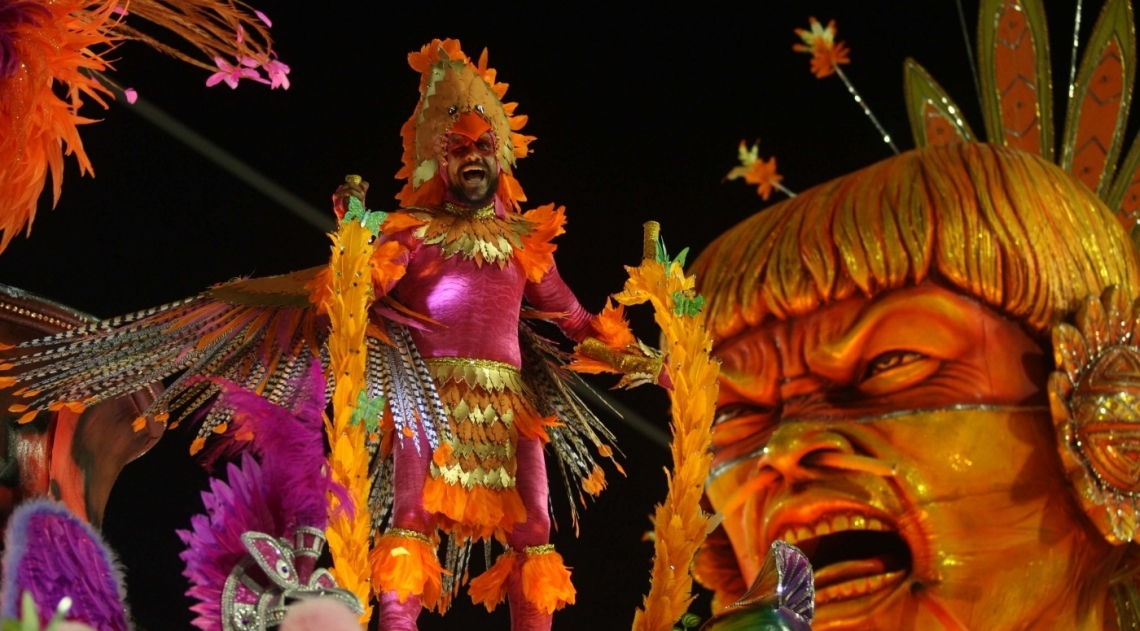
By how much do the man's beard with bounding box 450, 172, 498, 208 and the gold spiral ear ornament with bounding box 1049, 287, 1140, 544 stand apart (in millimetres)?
1248

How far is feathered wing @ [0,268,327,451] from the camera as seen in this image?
5.82ft

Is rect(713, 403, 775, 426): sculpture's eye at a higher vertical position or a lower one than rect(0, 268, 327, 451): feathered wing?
lower

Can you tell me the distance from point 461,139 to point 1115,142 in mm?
1933

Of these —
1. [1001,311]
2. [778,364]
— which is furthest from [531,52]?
[1001,311]

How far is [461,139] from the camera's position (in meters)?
2.05

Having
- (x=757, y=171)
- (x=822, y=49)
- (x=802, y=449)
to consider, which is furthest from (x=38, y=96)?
(x=822, y=49)

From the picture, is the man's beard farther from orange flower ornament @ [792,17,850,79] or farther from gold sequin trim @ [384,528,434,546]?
orange flower ornament @ [792,17,850,79]

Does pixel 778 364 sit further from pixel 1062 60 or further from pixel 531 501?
pixel 1062 60

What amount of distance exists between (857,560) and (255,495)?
150 cm

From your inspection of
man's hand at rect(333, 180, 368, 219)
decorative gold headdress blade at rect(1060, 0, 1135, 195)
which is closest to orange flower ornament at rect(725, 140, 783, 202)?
decorative gold headdress blade at rect(1060, 0, 1135, 195)

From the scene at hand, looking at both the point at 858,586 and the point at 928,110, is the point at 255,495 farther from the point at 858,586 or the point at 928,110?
the point at 928,110

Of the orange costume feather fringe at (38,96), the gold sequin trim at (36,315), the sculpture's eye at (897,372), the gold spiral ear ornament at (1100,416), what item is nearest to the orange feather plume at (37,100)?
the orange costume feather fringe at (38,96)

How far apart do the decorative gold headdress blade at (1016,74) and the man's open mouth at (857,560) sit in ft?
3.88

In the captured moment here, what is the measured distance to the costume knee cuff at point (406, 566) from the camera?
1.83 m
